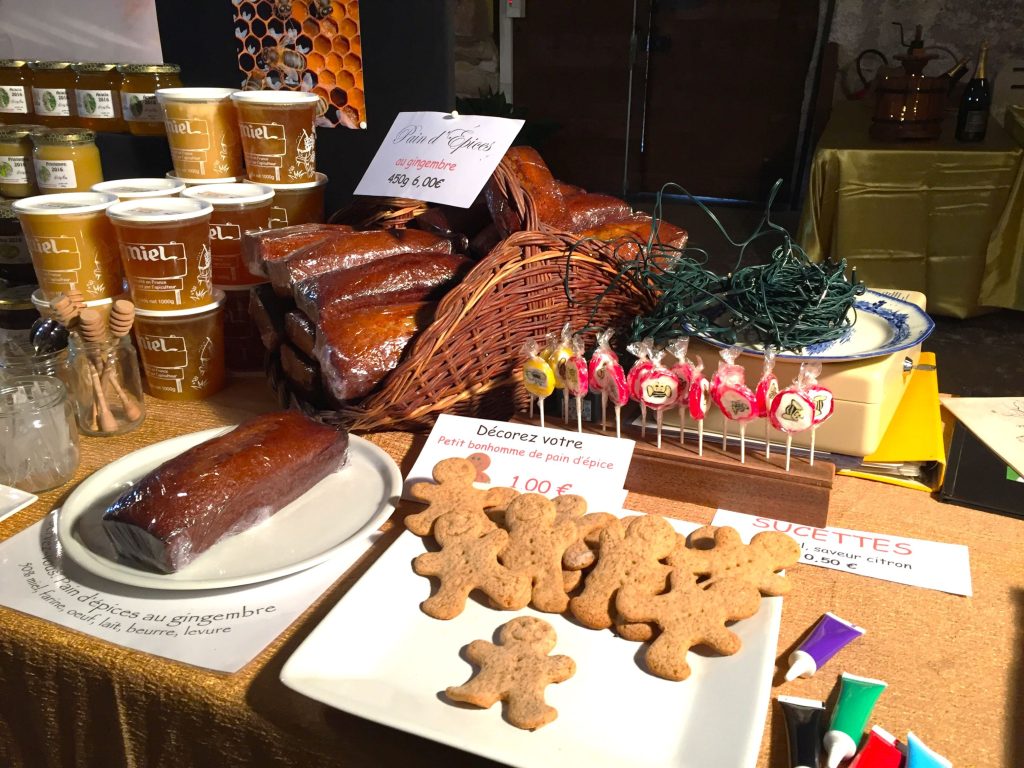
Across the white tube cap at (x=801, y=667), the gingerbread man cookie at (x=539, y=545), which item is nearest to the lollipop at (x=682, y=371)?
the gingerbread man cookie at (x=539, y=545)

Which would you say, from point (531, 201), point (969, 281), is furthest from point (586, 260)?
point (969, 281)

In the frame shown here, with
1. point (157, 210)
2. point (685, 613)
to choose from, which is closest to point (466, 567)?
point (685, 613)

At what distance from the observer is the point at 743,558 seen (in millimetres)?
759

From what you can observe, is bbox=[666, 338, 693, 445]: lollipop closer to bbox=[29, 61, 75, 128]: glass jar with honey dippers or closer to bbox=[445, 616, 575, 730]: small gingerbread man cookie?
bbox=[445, 616, 575, 730]: small gingerbread man cookie

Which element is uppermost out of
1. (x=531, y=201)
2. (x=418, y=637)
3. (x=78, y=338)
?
(x=531, y=201)

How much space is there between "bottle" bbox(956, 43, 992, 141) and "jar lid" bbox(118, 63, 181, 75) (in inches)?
124

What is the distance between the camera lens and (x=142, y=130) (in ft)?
5.61

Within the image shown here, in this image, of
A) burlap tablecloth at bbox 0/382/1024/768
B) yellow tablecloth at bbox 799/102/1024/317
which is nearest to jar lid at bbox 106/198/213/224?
burlap tablecloth at bbox 0/382/1024/768

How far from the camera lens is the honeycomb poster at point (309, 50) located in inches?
62.6

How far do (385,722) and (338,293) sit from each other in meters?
0.65

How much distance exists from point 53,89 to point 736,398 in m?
1.61

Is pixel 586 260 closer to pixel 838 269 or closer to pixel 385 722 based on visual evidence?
pixel 838 269

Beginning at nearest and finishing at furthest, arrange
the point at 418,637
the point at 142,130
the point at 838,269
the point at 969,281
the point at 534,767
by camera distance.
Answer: the point at 534,767
the point at 418,637
the point at 838,269
the point at 142,130
the point at 969,281

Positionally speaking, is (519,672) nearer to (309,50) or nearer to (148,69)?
(309,50)
